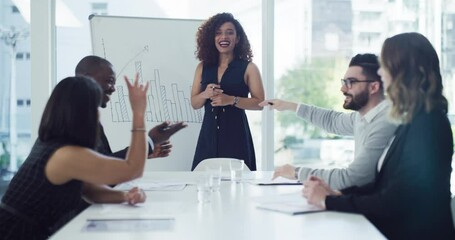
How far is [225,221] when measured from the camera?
193 cm

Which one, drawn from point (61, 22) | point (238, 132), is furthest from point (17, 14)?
point (238, 132)

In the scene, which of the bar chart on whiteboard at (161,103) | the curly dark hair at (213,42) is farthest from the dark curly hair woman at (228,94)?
the bar chart on whiteboard at (161,103)

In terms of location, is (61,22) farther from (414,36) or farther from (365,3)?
(414,36)

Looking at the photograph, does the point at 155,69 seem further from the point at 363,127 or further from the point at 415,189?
the point at 415,189

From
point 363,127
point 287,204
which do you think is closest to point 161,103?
point 363,127

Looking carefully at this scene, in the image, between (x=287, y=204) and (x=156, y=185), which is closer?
(x=287, y=204)

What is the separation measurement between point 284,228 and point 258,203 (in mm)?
442

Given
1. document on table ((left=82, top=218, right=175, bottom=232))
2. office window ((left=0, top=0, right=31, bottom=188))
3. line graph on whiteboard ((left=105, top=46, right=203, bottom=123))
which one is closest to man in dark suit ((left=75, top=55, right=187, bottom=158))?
document on table ((left=82, top=218, right=175, bottom=232))

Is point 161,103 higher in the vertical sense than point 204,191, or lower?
higher

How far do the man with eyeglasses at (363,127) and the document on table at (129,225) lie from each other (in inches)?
30.6

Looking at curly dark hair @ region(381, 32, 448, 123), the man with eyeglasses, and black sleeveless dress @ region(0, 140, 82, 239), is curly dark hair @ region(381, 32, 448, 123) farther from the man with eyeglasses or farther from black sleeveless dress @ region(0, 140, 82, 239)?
black sleeveless dress @ region(0, 140, 82, 239)

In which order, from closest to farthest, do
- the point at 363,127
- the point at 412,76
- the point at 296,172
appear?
the point at 412,76 < the point at 296,172 < the point at 363,127

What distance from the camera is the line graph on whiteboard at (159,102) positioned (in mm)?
4562

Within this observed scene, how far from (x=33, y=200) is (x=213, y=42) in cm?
240
